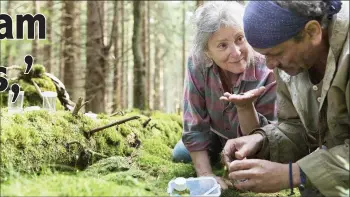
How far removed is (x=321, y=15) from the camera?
261cm

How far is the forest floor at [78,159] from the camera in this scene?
96.6 inches

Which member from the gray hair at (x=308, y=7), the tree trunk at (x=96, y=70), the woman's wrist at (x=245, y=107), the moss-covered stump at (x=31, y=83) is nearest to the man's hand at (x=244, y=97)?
the woman's wrist at (x=245, y=107)

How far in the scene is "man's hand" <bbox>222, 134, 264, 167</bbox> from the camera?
3.20 meters

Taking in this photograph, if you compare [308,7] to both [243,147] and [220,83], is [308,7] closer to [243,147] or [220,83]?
[243,147]


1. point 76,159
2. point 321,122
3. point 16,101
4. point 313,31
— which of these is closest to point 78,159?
point 76,159

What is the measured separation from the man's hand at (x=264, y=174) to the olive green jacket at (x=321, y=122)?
106 millimetres

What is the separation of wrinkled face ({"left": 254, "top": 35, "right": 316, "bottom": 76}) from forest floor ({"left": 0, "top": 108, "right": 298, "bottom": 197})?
1057mm

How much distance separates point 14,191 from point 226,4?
229 centimetres

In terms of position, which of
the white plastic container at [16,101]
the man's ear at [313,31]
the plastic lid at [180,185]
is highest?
the man's ear at [313,31]

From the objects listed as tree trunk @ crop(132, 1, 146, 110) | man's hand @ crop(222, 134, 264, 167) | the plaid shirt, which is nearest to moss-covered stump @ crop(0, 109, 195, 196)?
the plaid shirt

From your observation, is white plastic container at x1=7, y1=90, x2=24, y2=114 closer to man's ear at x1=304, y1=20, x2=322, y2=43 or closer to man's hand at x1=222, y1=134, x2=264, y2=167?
man's hand at x1=222, y1=134, x2=264, y2=167

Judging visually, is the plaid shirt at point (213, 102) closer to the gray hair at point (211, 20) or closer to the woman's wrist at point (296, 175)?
the gray hair at point (211, 20)

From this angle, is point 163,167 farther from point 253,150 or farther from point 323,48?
point 323,48

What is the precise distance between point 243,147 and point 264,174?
51 cm
